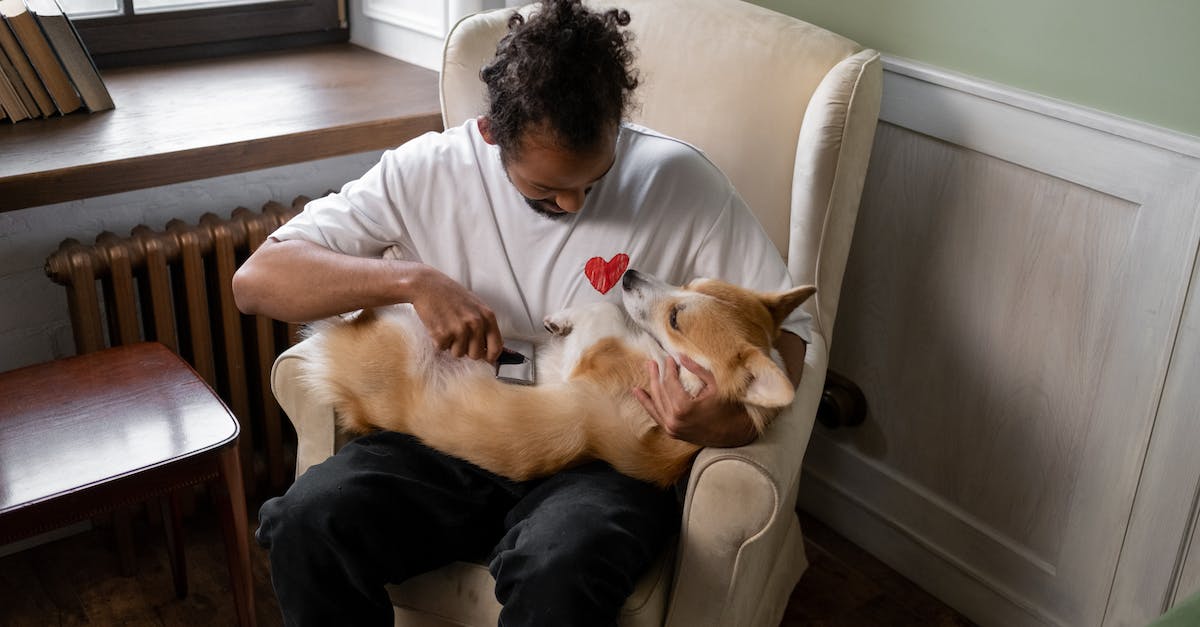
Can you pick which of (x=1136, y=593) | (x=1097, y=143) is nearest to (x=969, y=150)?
(x=1097, y=143)

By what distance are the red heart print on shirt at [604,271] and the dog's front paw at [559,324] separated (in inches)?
3.0

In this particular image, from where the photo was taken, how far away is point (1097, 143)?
170cm

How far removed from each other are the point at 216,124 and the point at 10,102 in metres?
0.38

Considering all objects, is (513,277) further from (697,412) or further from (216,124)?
(216,124)

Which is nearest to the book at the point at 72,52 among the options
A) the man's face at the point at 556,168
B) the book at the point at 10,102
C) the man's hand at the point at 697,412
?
the book at the point at 10,102

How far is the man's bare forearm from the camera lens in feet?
4.82

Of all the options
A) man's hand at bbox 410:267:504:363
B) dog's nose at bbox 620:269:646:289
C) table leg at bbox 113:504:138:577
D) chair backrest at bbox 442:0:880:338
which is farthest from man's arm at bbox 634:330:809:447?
table leg at bbox 113:504:138:577

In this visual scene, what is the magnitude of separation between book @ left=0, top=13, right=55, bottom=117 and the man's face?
3.70 ft

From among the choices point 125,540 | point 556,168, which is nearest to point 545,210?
point 556,168

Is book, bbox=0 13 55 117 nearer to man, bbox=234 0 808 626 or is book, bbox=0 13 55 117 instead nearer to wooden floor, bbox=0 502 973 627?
man, bbox=234 0 808 626

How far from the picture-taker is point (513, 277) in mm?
1596

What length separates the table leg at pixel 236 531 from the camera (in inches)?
65.3

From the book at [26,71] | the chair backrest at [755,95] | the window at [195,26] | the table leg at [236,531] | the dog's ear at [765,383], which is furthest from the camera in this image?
the window at [195,26]

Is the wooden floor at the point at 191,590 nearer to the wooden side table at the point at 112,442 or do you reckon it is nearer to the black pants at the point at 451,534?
the wooden side table at the point at 112,442
